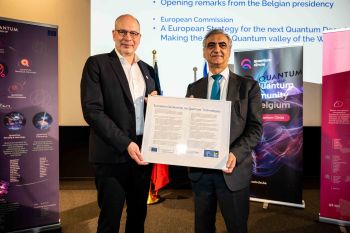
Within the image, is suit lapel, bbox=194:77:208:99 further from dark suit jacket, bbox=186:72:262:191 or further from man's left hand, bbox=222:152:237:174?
man's left hand, bbox=222:152:237:174

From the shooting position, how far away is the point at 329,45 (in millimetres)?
3305

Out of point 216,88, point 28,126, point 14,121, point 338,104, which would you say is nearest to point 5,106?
point 14,121

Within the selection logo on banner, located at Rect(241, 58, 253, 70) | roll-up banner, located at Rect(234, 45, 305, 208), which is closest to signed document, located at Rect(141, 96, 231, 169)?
roll-up banner, located at Rect(234, 45, 305, 208)

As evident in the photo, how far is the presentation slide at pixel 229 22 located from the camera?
431 cm

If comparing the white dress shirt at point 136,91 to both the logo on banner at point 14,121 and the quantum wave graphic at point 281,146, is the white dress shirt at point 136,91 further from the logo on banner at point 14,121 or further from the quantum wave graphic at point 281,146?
the quantum wave graphic at point 281,146

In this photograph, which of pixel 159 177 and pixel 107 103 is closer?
pixel 107 103

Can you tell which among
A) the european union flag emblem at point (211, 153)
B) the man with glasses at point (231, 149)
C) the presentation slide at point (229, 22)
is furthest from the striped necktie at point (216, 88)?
the presentation slide at point (229, 22)

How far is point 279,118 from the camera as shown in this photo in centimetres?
391

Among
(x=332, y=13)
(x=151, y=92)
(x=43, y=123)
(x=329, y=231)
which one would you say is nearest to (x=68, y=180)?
(x=43, y=123)

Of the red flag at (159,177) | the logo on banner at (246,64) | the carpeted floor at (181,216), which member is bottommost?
the carpeted floor at (181,216)

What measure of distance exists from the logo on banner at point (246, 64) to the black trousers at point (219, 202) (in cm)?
236

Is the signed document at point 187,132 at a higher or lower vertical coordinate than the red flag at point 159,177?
higher

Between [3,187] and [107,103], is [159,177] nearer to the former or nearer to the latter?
[3,187]

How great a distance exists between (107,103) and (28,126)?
1.37 m
